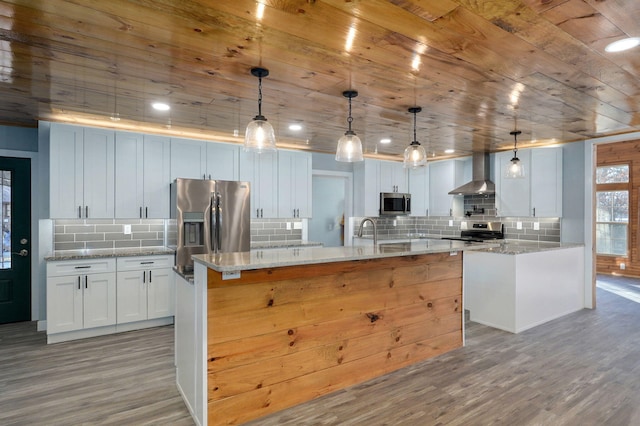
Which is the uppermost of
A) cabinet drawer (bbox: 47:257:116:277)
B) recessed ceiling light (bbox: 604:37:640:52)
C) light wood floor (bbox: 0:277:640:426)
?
recessed ceiling light (bbox: 604:37:640:52)

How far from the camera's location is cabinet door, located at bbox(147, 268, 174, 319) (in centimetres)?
432

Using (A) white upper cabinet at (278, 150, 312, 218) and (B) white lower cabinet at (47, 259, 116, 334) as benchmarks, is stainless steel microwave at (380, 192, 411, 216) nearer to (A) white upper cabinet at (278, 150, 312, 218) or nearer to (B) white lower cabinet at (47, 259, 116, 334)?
Result: (A) white upper cabinet at (278, 150, 312, 218)

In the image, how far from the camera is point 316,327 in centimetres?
276

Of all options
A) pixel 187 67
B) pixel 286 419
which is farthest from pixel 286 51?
pixel 286 419

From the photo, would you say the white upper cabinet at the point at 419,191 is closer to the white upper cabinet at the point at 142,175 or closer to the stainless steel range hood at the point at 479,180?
the stainless steel range hood at the point at 479,180

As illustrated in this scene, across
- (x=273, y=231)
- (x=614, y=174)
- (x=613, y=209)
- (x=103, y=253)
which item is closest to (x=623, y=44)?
(x=273, y=231)

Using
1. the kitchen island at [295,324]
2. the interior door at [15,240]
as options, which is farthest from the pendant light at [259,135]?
the interior door at [15,240]

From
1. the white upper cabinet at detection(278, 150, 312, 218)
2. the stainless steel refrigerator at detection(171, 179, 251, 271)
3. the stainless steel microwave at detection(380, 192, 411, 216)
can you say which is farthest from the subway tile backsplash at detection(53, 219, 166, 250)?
the stainless steel microwave at detection(380, 192, 411, 216)

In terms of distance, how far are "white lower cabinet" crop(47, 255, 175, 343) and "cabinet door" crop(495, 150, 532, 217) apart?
16.1 ft

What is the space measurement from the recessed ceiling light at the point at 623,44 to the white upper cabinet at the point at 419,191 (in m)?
4.82

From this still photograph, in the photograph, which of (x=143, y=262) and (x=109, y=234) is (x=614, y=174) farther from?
(x=109, y=234)

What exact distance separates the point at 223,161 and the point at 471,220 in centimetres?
439

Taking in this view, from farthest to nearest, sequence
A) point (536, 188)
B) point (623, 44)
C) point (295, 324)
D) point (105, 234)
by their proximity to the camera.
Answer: point (536, 188), point (105, 234), point (295, 324), point (623, 44)

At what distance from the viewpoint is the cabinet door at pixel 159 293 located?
4.32m
